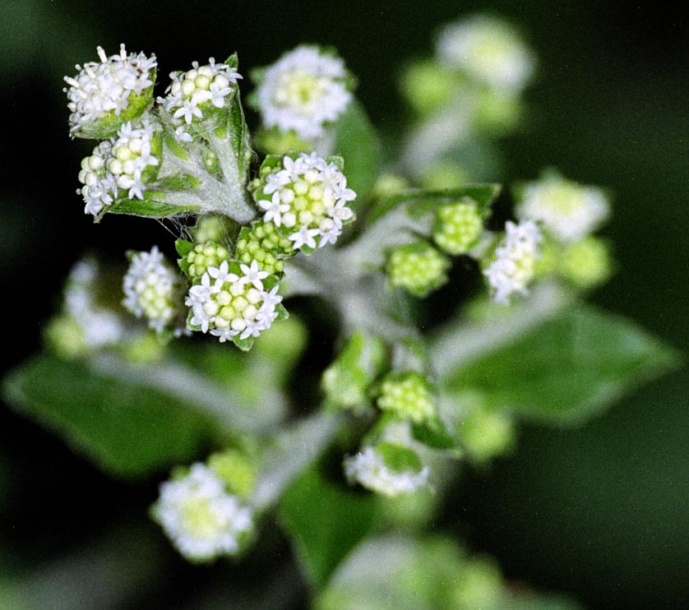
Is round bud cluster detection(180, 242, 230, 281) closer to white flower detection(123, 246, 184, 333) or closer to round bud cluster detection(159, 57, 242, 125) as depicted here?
round bud cluster detection(159, 57, 242, 125)

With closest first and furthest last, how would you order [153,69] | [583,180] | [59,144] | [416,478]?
[153,69] → [416,478] → [59,144] → [583,180]

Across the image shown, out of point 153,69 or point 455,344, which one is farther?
point 455,344

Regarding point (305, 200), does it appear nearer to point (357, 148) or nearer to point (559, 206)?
point (357, 148)

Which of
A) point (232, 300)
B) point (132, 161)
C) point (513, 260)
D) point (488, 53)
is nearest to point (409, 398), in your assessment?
point (513, 260)

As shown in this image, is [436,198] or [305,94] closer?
[436,198]

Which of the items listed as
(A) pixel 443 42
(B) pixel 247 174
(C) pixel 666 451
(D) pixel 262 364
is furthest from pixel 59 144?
(C) pixel 666 451

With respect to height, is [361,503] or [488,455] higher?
[361,503]

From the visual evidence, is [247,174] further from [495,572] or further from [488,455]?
[495,572]
